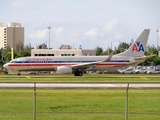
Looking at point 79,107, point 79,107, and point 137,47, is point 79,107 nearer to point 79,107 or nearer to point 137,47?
point 79,107

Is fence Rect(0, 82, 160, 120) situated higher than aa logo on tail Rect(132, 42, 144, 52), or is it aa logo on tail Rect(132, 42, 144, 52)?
aa logo on tail Rect(132, 42, 144, 52)

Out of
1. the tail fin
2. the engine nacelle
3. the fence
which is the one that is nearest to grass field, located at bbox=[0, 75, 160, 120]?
the fence

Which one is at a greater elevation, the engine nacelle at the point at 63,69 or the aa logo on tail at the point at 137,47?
the aa logo on tail at the point at 137,47

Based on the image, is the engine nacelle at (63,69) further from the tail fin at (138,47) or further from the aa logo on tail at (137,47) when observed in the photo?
the aa logo on tail at (137,47)

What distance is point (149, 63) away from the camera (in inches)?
4427

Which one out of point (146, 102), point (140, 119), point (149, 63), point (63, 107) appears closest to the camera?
point (140, 119)

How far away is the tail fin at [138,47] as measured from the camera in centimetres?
5980

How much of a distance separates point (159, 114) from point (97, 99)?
448 centimetres

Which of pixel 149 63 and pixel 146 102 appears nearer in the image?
pixel 146 102

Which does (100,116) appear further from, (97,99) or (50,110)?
(97,99)

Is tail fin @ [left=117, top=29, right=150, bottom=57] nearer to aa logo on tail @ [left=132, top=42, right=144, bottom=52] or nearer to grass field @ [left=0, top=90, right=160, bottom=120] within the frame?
aa logo on tail @ [left=132, top=42, right=144, bottom=52]

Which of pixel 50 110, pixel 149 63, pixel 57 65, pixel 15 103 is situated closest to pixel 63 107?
pixel 50 110

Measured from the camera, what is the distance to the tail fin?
196 feet

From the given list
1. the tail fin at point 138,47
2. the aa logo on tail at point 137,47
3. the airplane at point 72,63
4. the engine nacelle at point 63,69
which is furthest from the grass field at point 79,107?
the aa logo on tail at point 137,47
